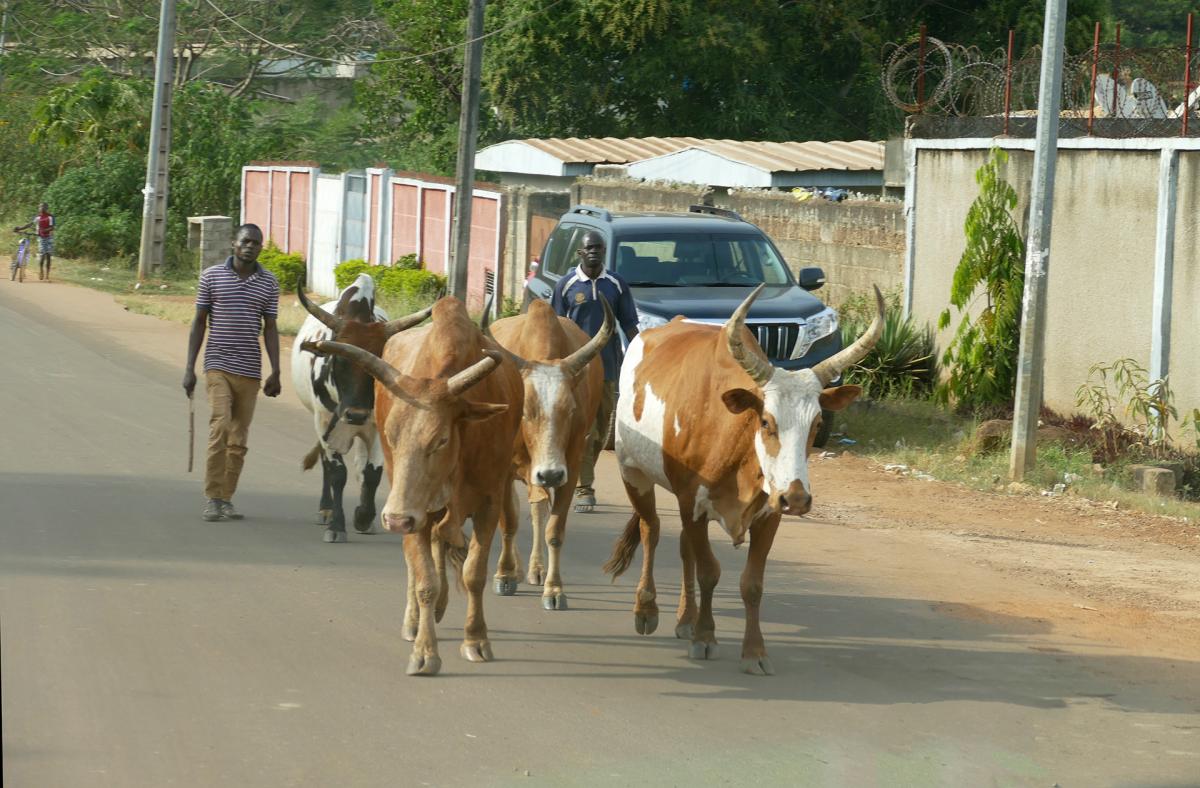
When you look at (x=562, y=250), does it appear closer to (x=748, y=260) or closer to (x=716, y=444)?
(x=748, y=260)

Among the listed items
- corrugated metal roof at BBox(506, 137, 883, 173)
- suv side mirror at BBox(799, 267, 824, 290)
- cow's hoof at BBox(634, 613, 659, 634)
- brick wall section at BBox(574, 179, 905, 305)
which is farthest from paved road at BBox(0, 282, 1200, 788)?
corrugated metal roof at BBox(506, 137, 883, 173)

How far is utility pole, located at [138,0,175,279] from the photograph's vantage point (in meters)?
29.1

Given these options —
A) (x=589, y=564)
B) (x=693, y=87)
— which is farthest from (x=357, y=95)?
(x=589, y=564)

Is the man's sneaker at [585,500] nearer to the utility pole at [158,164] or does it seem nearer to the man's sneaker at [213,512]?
the man's sneaker at [213,512]

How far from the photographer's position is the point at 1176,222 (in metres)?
13.3

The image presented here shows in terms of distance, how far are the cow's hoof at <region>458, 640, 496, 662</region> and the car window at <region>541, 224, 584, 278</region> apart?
25.2 feet

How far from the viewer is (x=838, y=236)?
17.5 metres

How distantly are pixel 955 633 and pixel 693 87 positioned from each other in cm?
2431

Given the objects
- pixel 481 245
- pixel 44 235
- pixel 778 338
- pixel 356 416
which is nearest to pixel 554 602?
pixel 356 416

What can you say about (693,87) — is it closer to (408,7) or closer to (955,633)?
(408,7)

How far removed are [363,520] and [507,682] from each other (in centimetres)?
332

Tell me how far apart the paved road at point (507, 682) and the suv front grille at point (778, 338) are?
3500 millimetres

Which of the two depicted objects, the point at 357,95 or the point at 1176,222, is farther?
the point at 357,95

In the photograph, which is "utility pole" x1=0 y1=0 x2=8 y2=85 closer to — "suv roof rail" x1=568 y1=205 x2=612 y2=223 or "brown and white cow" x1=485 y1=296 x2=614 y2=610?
"suv roof rail" x1=568 y1=205 x2=612 y2=223
